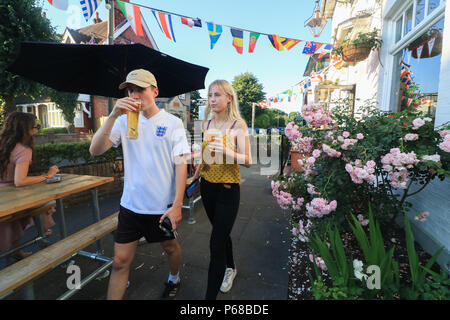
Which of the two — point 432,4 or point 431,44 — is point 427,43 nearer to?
point 431,44

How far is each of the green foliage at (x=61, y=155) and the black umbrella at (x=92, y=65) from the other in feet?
5.91

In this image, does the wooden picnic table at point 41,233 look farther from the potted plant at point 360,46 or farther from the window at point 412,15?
the potted plant at point 360,46

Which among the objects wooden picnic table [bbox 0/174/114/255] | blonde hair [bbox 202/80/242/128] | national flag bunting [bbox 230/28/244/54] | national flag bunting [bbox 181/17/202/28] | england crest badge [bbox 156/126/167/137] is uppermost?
national flag bunting [bbox 181/17/202/28]

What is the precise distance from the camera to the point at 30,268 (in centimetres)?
154

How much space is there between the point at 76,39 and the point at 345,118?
797 inches

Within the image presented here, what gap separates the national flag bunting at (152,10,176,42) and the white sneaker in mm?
4490

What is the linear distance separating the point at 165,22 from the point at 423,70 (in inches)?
175

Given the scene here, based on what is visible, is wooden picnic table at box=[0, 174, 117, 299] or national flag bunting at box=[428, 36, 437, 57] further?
national flag bunting at box=[428, 36, 437, 57]

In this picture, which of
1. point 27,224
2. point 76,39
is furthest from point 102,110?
point 27,224

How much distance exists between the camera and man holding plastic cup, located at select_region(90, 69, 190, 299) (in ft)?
5.20

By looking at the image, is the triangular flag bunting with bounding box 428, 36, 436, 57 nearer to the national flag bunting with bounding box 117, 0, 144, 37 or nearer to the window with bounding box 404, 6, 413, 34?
the window with bounding box 404, 6, 413, 34

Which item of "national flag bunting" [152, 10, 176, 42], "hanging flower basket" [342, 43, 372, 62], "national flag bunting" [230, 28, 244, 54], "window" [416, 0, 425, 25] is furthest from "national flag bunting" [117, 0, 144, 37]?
"window" [416, 0, 425, 25]

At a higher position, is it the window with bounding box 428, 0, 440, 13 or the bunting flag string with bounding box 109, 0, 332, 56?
the bunting flag string with bounding box 109, 0, 332, 56
